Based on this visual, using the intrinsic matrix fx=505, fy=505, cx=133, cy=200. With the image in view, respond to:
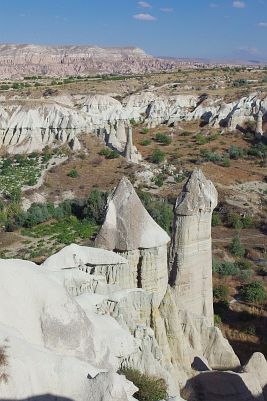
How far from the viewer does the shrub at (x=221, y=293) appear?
1766cm

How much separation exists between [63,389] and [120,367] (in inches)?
76.8

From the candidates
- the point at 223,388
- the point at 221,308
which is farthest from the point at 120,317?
the point at 221,308

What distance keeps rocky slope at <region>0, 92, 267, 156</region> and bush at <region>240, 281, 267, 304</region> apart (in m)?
24.6

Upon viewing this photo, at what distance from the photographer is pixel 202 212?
11508mm

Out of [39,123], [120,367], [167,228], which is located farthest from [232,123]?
[120,367]

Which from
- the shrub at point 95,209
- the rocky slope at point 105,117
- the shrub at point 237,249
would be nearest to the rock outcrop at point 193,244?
the shrub at point 237,249

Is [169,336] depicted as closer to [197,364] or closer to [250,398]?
[197,364]

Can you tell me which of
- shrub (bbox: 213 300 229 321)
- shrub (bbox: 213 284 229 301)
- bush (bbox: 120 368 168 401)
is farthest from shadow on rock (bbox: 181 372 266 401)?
shrub (bbox: 213 284 229 301)

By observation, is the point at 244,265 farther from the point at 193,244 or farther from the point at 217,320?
the point at 193,244

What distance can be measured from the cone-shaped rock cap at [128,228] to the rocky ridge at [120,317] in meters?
0.02

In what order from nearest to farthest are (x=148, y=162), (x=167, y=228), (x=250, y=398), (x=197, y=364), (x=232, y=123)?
(x=250, y=398) → (x=197, y=364) → (x=167, y=228) → (x=148, y=162) → (x=232, y=123)

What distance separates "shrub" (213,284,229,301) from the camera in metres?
17.7

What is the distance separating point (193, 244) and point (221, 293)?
6.74 metres

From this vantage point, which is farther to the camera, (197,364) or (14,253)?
(14,253)
